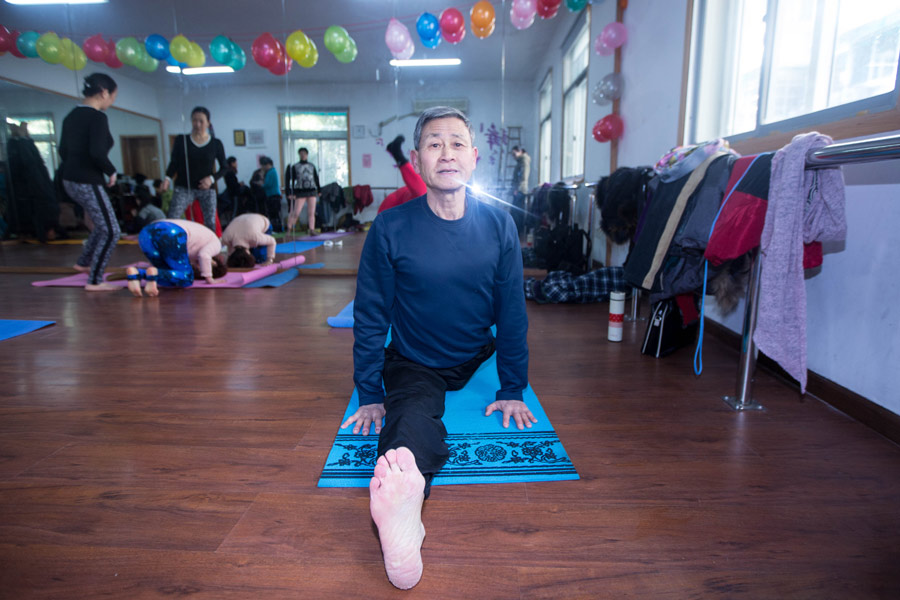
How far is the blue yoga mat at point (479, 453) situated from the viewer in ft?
4.10

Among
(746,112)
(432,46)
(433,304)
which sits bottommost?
(433,304)

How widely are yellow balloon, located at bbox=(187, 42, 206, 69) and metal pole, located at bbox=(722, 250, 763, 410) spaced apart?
460cm

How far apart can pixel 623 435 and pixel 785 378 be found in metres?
0.91

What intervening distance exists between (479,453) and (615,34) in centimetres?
350

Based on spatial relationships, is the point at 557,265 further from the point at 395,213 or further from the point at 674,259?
the point at 395,213

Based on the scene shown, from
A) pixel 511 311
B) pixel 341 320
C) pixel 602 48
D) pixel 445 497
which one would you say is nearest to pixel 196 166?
pixel 341 320

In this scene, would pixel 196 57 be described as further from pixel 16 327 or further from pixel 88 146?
pixel 16 327

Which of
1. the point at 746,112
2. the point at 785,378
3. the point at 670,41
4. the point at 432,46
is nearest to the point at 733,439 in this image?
the point at 785,378

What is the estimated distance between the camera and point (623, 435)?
1.48 metres

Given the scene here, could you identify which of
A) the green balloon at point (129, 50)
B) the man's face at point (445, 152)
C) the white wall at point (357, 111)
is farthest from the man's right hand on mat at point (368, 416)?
the green balloon at point (129, 50)

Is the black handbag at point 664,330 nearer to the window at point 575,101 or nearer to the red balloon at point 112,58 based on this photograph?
the window at point 575,101

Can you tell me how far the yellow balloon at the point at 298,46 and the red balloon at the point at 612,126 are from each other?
2.59 meters


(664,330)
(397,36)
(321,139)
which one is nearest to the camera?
(664,330)

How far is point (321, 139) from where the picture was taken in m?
4.40
